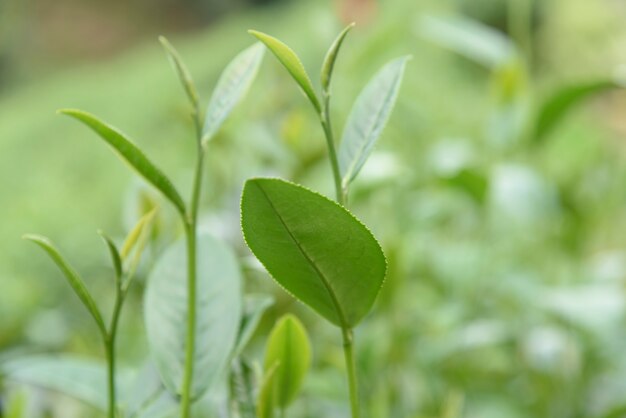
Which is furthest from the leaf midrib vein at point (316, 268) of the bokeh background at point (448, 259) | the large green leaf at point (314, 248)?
the bokeh background at point (448, 259)

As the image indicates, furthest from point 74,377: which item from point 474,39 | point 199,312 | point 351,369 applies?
point 474,39

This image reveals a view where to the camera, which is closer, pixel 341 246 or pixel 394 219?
pixel 341 246

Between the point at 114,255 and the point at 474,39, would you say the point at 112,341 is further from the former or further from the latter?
the point at 474,39

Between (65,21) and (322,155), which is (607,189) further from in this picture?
(65,21)

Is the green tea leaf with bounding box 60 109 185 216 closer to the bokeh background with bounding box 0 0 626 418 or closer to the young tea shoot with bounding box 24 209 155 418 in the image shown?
the young tea shoot with bounding box 24 209 155 418

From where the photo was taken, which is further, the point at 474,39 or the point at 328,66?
the point at 474,39

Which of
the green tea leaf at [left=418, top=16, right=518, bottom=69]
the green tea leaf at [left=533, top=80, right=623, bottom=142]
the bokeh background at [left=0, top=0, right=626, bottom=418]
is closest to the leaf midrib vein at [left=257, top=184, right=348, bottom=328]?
the bokeh background at [left=0, top=0, right=626, bottom=418]

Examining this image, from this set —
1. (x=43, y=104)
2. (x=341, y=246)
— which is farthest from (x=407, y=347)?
(x=43, y=104)
